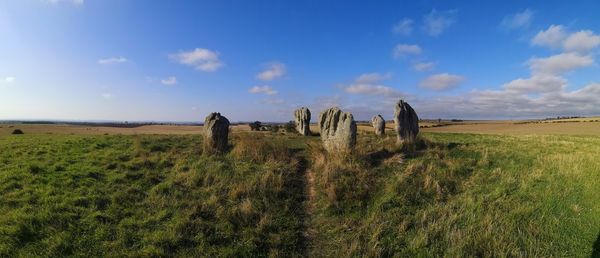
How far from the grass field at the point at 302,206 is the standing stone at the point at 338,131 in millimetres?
1314

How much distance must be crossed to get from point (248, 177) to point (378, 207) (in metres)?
5.40

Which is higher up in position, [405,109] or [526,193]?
[405,109]

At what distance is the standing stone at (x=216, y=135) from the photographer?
61.9 ft

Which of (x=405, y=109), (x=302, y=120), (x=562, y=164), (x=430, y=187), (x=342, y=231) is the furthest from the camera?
(x=302, y=120)

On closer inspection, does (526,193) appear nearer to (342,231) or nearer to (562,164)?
(562,164)

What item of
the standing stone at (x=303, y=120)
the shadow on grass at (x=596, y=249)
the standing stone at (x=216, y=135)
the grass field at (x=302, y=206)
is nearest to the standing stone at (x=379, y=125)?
the standing stone at (x=303, y=120)

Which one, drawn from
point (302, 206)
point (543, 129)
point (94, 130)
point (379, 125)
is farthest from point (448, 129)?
point (94, 130)

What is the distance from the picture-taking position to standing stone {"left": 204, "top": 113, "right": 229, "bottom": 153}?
61.9ft

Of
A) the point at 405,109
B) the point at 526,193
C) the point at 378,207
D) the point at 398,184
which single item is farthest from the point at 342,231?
the point at 405,109

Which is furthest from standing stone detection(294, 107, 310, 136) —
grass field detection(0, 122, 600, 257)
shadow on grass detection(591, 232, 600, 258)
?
shadow on grass detection(591, 232, 600, 258)

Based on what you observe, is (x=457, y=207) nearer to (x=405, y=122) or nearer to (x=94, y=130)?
(x=405, y=122)

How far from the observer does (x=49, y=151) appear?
63.7 feet

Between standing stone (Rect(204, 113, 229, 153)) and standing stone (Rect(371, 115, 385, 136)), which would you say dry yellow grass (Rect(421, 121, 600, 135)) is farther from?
standing stone (Rect(204, 113, 229, 153))

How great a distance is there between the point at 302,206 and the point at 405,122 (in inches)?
487
